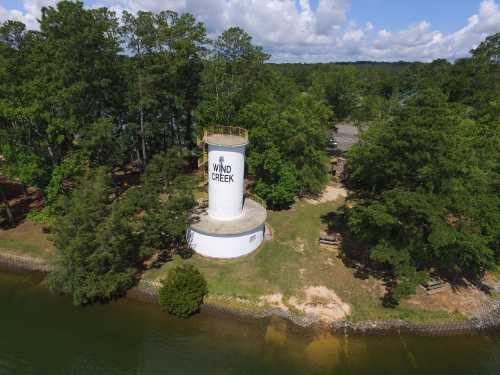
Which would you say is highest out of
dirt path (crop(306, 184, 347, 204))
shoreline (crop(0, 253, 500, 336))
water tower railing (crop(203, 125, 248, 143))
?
water tower railing (crop(203, 125, 248, 143))

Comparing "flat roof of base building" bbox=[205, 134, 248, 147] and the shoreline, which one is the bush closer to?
the shoreline

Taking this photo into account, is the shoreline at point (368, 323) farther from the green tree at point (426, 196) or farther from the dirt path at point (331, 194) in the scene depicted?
the dirt path at point (331, 194)

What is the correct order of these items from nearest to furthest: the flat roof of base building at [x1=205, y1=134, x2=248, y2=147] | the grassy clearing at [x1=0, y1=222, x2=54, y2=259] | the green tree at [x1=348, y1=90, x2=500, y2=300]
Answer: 1. the green tree at [x1=348, y1=90, x2=500, y2=300]
2. the flat roof of base building at [x1=205, y1=134, x2=248, y2=147]
3. the grassy clearing at [x1=0, y1=222, x2=54, y2=259]

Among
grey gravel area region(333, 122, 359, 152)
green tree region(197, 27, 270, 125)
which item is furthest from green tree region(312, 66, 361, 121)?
green tree region(197, 27, 270, 125)

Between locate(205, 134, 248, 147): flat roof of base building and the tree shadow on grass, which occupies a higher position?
locate(205, 134, 248, 147): flat roof of base building

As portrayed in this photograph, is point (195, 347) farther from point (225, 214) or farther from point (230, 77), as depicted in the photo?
point (230, 77)

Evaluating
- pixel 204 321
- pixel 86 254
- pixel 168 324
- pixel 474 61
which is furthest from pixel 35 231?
pixel 474 61

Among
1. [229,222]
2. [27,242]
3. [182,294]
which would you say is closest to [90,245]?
[182,294]
